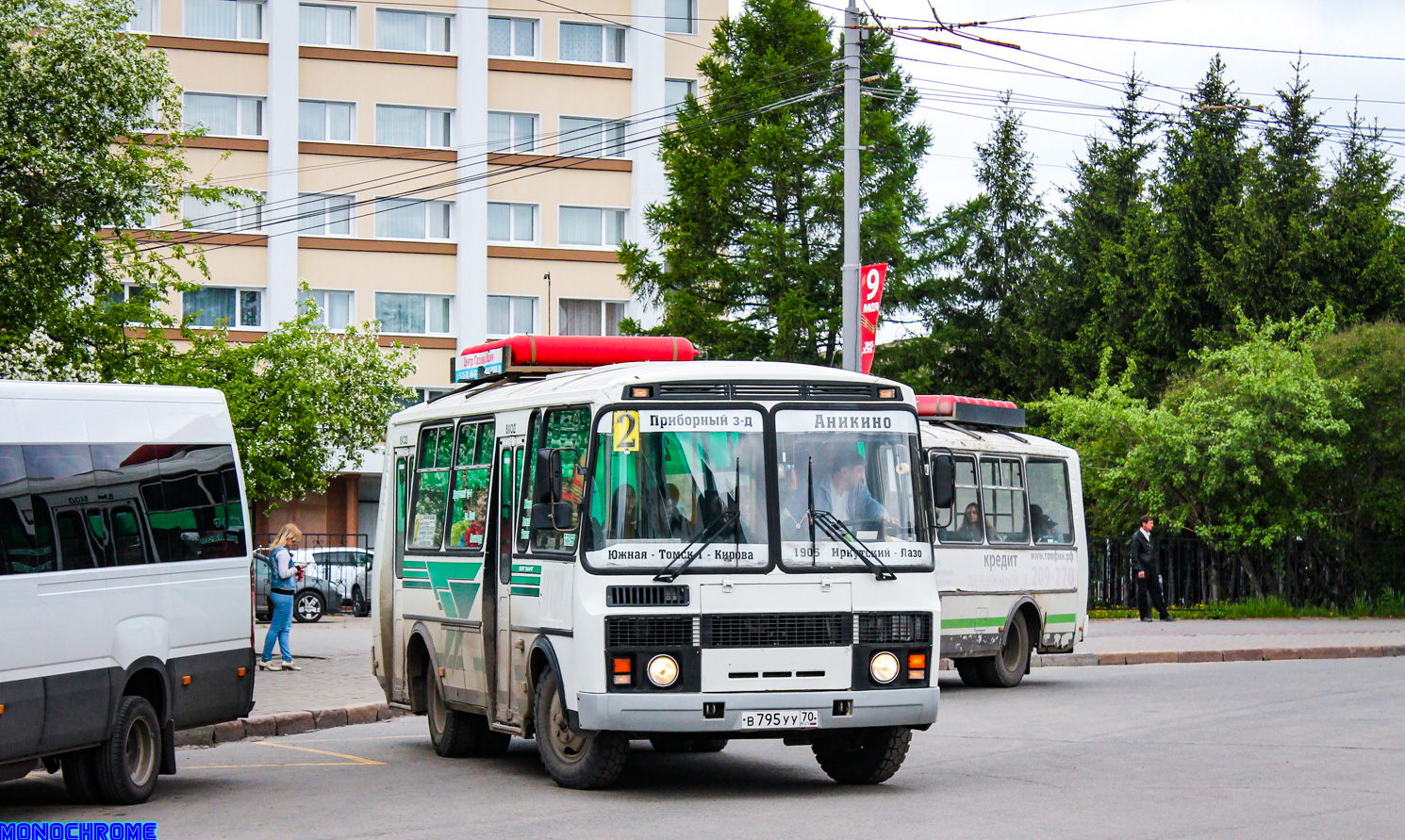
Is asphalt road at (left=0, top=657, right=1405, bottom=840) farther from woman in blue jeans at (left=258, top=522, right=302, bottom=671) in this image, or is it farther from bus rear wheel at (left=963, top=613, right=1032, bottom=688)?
woman in blue jeans at (left=258, top=522, right=302, bottom=671)

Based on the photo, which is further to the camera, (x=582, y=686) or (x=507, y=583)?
(x=507, y=583)

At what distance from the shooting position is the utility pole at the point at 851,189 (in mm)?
21094

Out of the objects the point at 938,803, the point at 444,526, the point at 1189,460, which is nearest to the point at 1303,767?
the point at 938,803

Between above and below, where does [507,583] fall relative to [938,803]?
above

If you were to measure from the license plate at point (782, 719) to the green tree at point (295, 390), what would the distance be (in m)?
18.4

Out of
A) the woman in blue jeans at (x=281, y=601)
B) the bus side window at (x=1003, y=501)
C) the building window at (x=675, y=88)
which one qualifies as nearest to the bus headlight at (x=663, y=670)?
the bus side window at (x=1003, y=501)

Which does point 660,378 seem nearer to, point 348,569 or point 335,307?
point 348,569

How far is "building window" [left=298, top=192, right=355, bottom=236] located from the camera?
1902 inches

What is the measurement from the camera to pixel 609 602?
411 inches

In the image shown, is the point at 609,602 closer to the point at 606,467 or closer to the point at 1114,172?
the point at 606,467

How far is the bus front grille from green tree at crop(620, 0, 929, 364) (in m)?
28.6

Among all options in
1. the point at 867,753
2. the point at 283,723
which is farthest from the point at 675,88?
the point at 867,753

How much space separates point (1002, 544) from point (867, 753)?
28.1 feet

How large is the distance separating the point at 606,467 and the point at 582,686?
1.38 m
